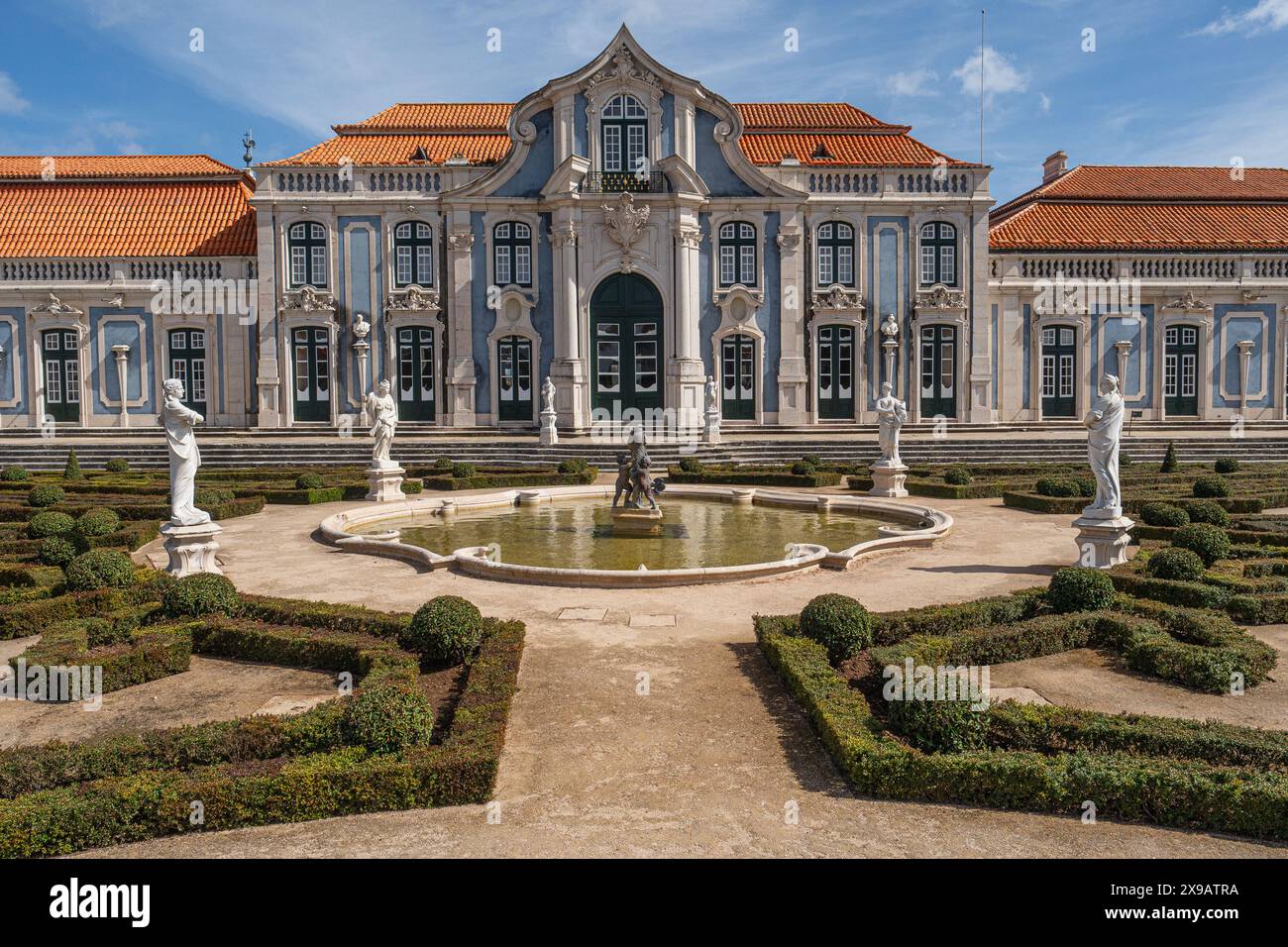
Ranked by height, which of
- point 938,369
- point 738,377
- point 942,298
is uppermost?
point 942,298

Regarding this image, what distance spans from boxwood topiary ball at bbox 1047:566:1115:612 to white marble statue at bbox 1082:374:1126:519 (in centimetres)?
293

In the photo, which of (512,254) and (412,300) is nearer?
(412,300)

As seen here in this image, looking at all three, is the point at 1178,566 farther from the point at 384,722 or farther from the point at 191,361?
the point at 191,361

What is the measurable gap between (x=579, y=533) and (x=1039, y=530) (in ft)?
28.9

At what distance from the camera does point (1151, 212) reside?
38281 mm

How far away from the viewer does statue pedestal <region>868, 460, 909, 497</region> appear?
21500 millimetres

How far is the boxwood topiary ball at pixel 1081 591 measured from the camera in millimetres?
10273

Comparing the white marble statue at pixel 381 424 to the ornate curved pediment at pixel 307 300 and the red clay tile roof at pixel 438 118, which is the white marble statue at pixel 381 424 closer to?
the ornate curved pediment at pixel 307 300

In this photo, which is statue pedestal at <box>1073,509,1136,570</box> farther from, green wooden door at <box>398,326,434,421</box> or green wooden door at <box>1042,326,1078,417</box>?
green wooden door at <box>398,326,434,421</box>

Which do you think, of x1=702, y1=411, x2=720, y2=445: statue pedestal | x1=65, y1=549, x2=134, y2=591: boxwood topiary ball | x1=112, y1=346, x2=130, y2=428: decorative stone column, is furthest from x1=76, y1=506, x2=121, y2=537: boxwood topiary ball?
x1=112, y1=346, x2=130, y2=428: decorative stone column

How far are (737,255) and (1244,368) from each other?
22031mm

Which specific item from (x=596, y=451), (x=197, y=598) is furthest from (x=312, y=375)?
(x=197, y=598)

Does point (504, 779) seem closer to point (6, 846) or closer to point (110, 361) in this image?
point (6, 846)

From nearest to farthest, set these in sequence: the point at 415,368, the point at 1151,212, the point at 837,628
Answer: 1. the point at 837,628
2. the point at 415,368
3. the point at 1151,212
